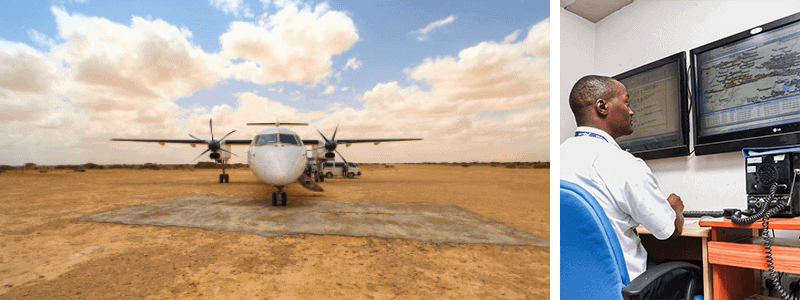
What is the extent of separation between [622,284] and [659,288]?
156 millimetres

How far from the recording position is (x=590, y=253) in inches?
22.8

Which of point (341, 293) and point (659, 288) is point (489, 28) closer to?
point (659, 288)

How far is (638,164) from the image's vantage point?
745 millimetres

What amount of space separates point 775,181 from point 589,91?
0.68 metres

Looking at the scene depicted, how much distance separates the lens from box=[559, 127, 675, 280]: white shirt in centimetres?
71

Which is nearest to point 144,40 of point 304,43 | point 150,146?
point 150,146

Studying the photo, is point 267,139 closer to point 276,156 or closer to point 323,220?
Answer: point 276,156

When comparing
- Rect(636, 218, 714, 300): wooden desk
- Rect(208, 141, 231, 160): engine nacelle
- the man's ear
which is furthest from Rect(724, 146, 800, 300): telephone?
Rect(208, 141, 231, 160): engine nacelle

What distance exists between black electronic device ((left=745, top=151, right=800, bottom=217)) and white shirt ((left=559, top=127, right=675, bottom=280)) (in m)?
0.49

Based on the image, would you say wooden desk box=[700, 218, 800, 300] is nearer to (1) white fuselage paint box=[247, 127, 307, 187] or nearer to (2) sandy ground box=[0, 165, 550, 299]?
(2) sandy ground box=[0, 165, 550, 299]

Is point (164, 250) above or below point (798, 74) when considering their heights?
below

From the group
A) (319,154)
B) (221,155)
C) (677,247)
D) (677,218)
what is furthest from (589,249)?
(221,155)

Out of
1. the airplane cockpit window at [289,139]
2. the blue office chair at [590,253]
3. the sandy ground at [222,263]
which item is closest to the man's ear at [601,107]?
the sandy ground at [222,263]

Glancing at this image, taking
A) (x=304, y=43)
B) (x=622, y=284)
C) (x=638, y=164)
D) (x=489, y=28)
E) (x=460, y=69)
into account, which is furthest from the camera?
(x=460, y=69)
